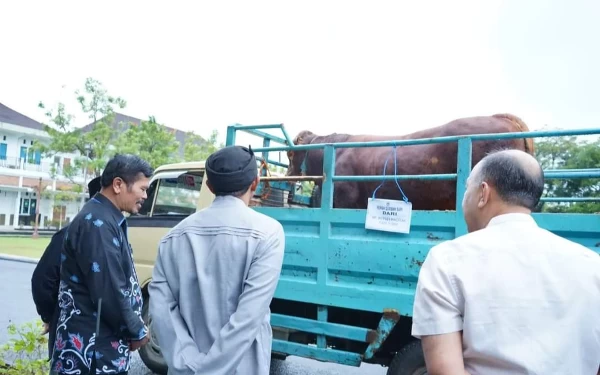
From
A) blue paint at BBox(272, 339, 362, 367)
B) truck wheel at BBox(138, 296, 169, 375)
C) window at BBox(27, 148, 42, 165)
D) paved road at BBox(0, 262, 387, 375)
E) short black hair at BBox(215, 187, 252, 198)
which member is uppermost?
window at BBox(27, 148, 42, 165)

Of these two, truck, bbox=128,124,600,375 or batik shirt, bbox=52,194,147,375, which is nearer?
batik shirt, bbox=52,194,147,375

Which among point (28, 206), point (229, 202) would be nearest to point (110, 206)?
point (229, 202)

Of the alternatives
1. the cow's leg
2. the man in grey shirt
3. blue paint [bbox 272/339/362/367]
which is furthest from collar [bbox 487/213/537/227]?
the cow's leg

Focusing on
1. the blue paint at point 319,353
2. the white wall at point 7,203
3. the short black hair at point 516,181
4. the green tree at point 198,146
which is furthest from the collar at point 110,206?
the white wall at point 7,203

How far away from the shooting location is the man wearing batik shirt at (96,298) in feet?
7.73

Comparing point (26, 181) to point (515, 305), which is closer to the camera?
point (515, 305)

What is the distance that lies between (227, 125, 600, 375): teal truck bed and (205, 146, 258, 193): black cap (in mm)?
1861

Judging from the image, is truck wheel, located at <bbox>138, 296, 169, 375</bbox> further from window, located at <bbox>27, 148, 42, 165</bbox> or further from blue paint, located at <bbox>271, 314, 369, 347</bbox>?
window, located at <bbox>27, 148, 42, 165</bbox>

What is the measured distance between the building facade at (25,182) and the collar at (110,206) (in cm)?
3173

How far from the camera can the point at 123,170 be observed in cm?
262

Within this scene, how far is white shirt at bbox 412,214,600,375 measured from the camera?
1.24 m

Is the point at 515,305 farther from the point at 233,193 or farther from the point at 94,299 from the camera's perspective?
the point at 94,299

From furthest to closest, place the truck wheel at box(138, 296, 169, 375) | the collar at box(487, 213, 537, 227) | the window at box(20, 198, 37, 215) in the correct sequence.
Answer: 1. the window at box(20, 198, 37, 215)
2. the truck wheel at box(138, 296, 169, 375)
3. the collar at box(487, 213, 537, 227)

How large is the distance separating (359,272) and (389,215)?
459 millimetres
